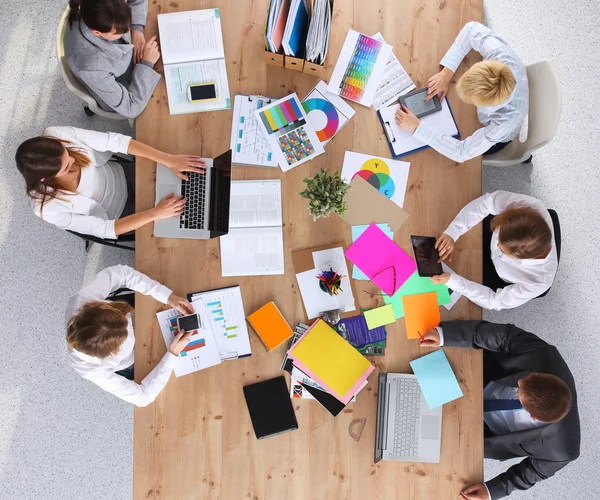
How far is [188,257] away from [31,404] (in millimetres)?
1430

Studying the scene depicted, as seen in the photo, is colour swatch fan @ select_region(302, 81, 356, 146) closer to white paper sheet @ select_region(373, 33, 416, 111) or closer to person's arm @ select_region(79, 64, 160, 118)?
white paper sheet @ select_region(373, 33, 416, 111)

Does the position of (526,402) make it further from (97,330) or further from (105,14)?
(105,14)

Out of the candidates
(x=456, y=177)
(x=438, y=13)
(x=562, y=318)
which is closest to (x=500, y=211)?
(x=456, y=177)

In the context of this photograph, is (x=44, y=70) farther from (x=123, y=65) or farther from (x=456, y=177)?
(x=456, y=177)

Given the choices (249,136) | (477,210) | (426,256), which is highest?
(249,136)

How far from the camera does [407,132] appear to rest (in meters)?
1.93

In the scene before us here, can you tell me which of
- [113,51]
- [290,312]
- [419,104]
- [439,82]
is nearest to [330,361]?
[290,312]

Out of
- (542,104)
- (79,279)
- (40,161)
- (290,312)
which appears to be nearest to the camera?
(40,161)

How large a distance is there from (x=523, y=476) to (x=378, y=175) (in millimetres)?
1370

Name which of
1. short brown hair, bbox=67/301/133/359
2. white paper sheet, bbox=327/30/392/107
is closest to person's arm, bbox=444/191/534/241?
white paper sheet, bbox=327/30/392/107

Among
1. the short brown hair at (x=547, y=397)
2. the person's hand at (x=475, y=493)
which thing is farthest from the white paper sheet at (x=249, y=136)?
the person's hand at (x=475, y=493)

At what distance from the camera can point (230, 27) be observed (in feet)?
6.38

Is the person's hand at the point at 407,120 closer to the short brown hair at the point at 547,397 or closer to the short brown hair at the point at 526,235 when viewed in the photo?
the short brown hair at the point at 526,235

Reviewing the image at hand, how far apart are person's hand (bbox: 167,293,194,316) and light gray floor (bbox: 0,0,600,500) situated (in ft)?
2.97
